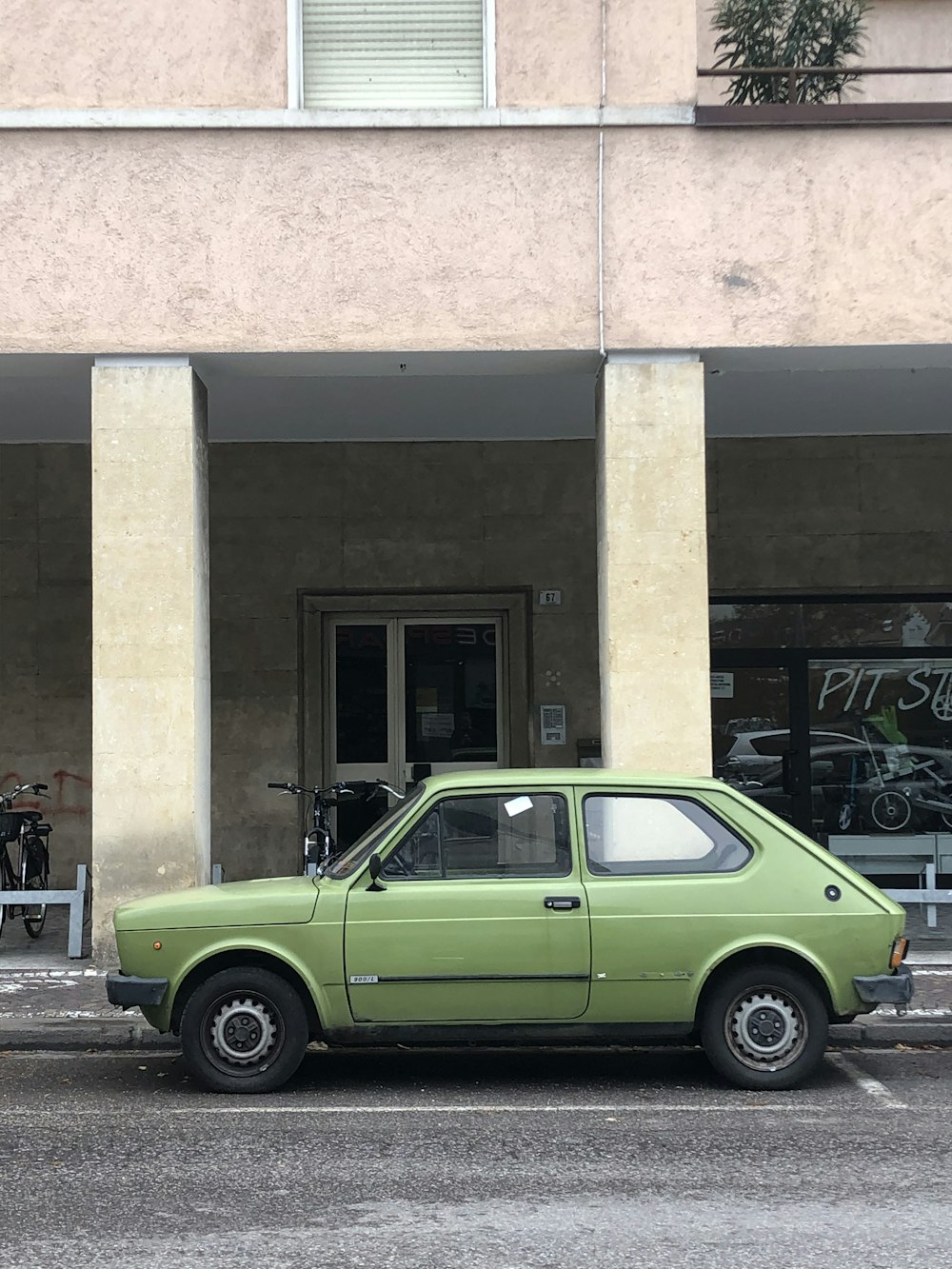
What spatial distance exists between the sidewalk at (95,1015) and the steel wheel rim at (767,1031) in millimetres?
1356

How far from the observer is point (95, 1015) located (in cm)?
884

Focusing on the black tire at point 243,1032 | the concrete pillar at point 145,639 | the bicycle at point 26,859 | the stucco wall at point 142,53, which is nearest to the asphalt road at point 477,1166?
the black tire at point 243,1032

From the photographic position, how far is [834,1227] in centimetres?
505

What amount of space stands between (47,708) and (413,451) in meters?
4.40

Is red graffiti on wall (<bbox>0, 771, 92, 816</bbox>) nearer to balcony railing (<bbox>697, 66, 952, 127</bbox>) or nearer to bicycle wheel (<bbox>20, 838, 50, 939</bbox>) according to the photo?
bicycle wheel (<bbox>20, 838, 50, 939</bbox>)

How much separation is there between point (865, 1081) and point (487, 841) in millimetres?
2241

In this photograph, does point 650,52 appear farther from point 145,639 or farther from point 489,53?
point 145,639

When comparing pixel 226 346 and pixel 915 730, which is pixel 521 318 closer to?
pixel 226 346

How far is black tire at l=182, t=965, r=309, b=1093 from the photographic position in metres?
7.03

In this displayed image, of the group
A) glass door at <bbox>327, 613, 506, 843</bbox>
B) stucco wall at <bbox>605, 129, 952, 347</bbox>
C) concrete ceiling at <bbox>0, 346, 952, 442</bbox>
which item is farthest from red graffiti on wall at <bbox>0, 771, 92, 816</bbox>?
stucco wall at <bbox>605, 129, 952, 347</bbox>

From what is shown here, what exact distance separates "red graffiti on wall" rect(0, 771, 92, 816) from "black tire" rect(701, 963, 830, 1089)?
895 cm

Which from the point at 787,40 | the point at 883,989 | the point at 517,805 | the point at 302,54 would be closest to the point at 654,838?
the point at 517,805

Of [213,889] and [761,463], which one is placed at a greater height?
[761,463]

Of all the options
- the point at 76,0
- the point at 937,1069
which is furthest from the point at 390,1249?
the point at 76,0
